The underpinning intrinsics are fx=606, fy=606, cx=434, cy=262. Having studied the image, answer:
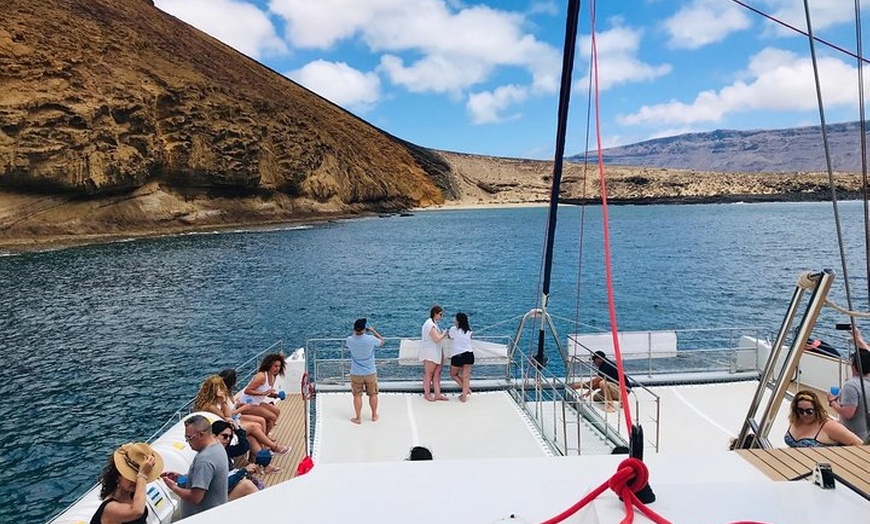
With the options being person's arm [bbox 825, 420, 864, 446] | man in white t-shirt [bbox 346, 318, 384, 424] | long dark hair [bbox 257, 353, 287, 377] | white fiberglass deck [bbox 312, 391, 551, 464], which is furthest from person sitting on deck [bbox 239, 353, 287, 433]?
person's arm [bbox 825, 420, 864, 446]

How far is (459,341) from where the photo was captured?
10.9 metres

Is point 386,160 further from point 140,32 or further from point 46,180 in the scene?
point 46,180

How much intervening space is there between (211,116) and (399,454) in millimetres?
84224

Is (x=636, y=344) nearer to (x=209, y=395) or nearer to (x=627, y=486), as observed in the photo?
(x=209, y=395)

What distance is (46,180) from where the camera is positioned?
61.0 m

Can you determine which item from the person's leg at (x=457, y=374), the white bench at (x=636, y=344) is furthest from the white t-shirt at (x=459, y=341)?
the white bench at (x=636, y=344)

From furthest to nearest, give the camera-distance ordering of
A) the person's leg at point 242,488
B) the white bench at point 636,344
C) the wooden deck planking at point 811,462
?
the white bench at point 636,344 → the person's leg at point 242,488 → the wooden deck planking at point 811,462

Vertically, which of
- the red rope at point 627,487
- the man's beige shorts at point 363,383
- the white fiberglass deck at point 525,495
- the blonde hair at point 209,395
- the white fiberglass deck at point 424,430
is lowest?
the white fiberglass deck at point 424,430

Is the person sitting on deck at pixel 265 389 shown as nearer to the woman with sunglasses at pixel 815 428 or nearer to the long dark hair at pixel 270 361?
the long dark hair at pixel 270 361

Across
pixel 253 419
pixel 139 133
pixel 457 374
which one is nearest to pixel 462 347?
pixel 457 374

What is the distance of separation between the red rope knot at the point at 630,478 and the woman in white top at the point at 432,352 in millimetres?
7683

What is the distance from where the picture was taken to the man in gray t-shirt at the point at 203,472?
5938 mm

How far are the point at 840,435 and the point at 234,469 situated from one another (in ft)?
22.4

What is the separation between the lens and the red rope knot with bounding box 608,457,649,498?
2758 millimetres
